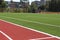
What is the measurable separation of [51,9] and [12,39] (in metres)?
62.1

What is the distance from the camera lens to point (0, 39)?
11.2 m

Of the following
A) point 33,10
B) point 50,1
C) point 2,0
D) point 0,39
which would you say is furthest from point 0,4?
point 0,39

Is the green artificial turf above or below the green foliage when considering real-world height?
above

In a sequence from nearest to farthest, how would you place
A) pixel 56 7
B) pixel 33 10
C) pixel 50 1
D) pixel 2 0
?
pixel 56 7 < pixel 50 1 < pixel 33 10 < pixel 2 0

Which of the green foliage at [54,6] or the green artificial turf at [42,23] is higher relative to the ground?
the green artificial turf at [42,23]

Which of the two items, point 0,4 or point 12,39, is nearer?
point 12,39

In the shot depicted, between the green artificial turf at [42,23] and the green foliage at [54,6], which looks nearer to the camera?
the green artificial turf at [42,23]

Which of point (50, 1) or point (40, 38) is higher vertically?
point (40, 38)

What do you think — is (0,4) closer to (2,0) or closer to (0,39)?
(2,0)

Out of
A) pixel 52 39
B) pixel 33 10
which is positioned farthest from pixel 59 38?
pixel 33 10

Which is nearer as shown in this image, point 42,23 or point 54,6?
point 42,23

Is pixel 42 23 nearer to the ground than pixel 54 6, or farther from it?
farther from it

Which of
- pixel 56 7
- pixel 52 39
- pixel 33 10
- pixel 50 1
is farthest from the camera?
pixel 33 10

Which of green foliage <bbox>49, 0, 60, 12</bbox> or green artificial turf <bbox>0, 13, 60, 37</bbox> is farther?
green foliage <bbox>49, 0, 60, 12</bbox>
